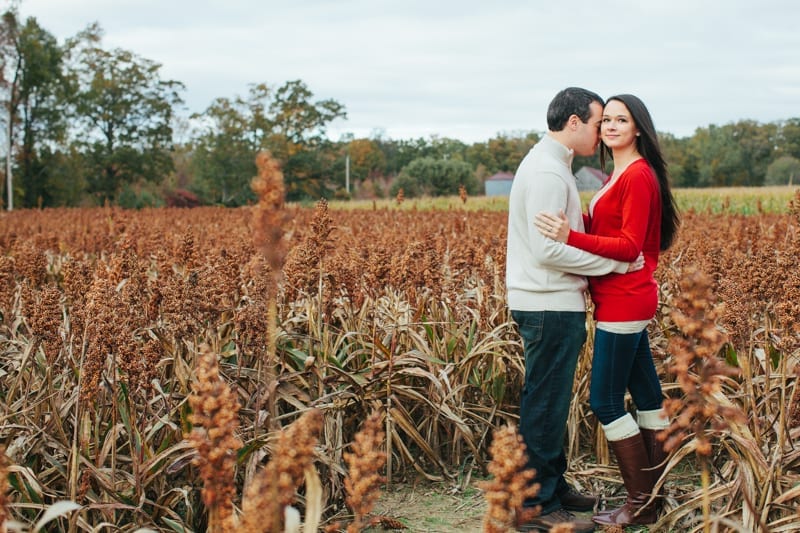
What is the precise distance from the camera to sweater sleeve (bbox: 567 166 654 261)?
3566 mm

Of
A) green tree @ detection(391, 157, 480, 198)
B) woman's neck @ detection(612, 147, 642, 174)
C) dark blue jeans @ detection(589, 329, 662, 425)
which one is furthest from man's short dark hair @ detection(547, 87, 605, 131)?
green tree @ detection(391, 157, 480, 198)

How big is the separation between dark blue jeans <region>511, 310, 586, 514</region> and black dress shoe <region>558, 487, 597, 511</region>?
18 centimetres

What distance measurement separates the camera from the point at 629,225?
3621 millimetres

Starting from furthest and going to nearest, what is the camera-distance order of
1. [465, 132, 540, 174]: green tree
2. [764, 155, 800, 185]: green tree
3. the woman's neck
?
[465, 132, 540, 174]: green tree → [764, 155, 800, 185]: green tree → the woman's neck

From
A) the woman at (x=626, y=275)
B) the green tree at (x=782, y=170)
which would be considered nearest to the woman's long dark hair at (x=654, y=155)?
the woman at (x=626, y=275)

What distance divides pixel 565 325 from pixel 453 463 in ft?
4.68

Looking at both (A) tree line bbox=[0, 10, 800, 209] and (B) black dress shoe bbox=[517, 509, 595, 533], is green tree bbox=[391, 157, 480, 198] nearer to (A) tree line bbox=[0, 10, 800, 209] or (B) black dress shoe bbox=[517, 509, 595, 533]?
(A) tree line bbox=[0, 10, 800, 209]

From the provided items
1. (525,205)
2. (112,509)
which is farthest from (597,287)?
(112,509)

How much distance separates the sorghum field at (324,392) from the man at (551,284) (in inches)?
21.1

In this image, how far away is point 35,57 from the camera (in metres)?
46.7

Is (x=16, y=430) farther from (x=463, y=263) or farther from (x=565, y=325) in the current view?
(x=463, y=263)

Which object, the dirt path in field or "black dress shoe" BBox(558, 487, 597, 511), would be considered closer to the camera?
the dirt path in field

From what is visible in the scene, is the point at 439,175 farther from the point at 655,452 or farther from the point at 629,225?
the point at 629,225

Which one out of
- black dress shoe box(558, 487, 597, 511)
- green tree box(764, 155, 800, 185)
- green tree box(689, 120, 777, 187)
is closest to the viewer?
black dress shoe box(558, 487, 597, 511)
